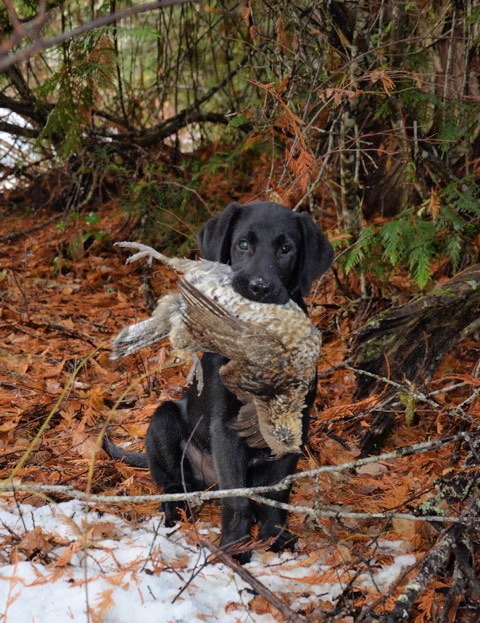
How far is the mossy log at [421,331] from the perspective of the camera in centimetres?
454

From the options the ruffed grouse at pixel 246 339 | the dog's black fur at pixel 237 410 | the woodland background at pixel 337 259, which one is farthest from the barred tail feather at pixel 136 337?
the dog's black fur at pixel 237 410

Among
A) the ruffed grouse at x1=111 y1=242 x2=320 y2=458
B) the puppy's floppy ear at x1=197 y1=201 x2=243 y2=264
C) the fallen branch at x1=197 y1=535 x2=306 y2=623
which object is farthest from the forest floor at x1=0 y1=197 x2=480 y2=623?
the puppy's floppy ear at x1=197 y1=201 x2=243 y2=264

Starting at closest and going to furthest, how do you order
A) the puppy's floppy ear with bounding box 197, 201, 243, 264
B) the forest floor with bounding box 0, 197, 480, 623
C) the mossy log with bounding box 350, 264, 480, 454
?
the forest floor with bounding box 0, 197, 480, 623 < the puppy's floppy ear with bounding box 197, 201, 243, 264 < the mossy log with bounding box 350, 264, 480, 454

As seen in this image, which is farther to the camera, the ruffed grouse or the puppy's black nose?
the puppy's black nose

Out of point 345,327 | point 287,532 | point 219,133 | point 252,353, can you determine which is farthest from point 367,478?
point 219,133

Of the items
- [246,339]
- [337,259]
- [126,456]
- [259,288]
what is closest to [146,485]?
[126,456]

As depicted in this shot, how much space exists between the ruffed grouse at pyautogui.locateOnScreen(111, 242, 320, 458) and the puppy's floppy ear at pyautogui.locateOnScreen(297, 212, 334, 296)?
69 centimetres

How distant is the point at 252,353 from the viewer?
2.88 meters

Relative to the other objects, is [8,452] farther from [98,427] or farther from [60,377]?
[60,377]

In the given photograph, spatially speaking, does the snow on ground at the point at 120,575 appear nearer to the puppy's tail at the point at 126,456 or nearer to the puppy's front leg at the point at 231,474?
the puppy's front leg at the point at 231,474

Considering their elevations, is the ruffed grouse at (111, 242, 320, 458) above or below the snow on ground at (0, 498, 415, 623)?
above

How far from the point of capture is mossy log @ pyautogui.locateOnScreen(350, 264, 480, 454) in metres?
4.54

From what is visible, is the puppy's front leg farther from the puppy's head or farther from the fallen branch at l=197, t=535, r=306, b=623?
the puppy's head

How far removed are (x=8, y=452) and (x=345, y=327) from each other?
300cm
